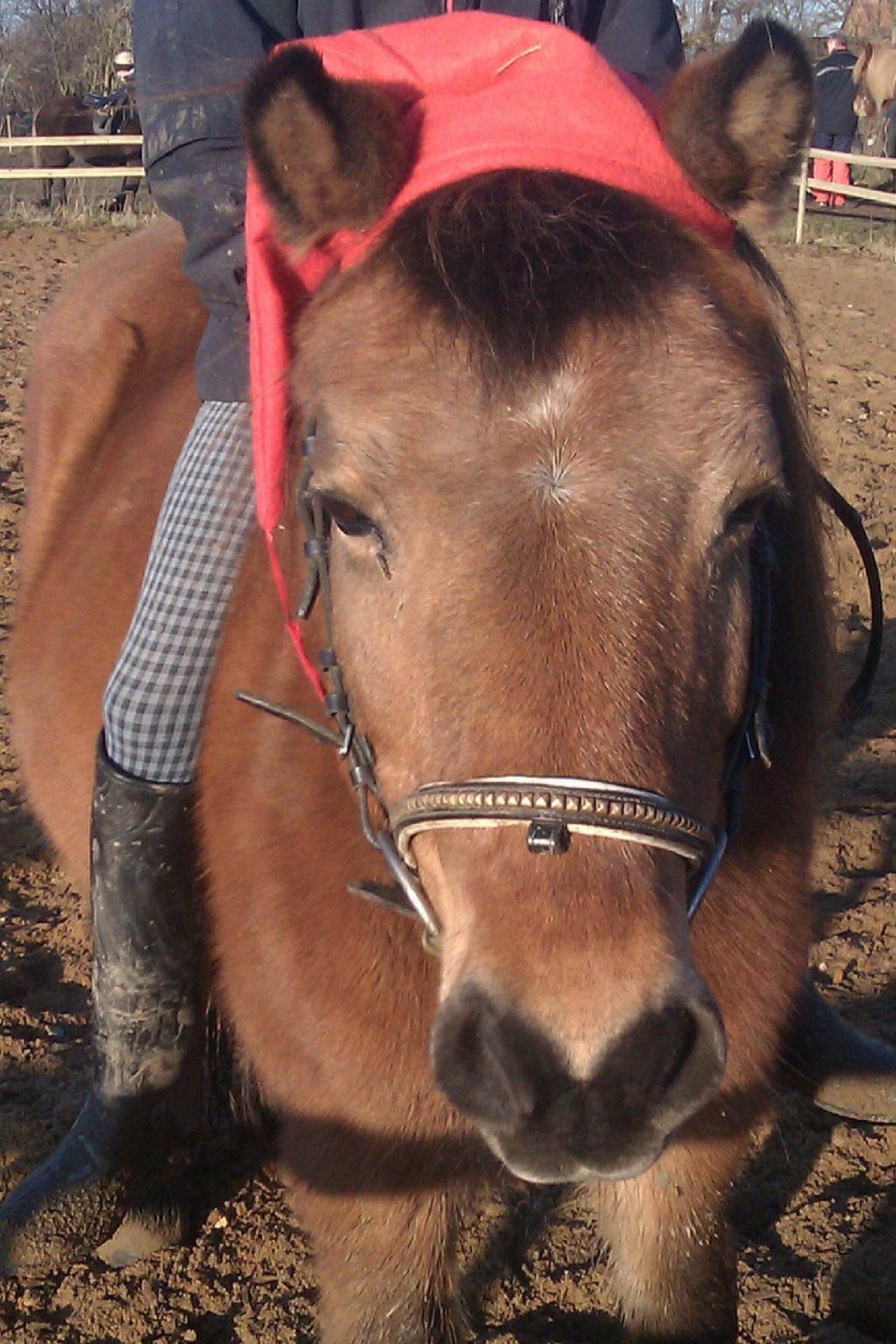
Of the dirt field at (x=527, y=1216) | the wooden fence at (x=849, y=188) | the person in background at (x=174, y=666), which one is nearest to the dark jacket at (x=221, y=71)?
the person in background at (x=174, y=666)

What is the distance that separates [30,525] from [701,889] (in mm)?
2904

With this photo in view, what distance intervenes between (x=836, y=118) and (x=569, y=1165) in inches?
758

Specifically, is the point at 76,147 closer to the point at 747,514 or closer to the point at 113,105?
the point at 113,105

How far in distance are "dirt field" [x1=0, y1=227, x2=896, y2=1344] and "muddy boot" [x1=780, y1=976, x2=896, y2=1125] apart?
21cm

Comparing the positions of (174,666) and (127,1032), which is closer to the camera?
(174,666)

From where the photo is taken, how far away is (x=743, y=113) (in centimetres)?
168

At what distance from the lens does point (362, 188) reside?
1.64 meters

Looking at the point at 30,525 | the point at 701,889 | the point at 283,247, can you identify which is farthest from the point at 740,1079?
the point at 30,525

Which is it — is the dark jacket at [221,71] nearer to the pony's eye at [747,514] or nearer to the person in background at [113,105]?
the pony's eye at [747,514]

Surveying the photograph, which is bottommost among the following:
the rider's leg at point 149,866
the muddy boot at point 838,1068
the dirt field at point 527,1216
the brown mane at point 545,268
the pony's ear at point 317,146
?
the dirt field at point 527,1216

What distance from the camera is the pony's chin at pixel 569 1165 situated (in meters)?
1.35

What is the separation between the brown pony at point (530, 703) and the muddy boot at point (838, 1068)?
616 millimetres

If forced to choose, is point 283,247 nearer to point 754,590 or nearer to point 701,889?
point 754,590

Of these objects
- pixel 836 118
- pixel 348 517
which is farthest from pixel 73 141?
pixel 348 517
